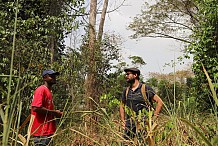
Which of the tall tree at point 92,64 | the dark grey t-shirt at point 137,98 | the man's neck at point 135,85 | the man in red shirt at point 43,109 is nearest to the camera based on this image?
the man in red shirt at point 43,109

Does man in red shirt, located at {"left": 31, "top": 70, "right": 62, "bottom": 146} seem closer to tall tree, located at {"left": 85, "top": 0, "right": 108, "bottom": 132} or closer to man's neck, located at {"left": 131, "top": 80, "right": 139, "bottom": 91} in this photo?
man's neck, located at {"left": 131, "top": 80, "right": 139, "bottom": 91}

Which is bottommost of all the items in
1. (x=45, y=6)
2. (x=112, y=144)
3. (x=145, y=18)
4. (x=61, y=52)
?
(x=112, y=144)

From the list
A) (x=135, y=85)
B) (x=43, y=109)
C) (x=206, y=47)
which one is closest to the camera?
(x=43, y=109)

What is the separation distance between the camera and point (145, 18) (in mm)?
19641

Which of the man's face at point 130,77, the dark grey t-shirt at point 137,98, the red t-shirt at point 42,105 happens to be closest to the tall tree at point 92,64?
the man's face at point 130,77

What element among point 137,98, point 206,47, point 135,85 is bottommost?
point 137,98

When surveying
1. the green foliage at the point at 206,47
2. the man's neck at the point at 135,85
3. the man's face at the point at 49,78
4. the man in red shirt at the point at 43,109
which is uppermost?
the green foliage at the point at 206,47

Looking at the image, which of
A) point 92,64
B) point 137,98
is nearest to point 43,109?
point 137,98

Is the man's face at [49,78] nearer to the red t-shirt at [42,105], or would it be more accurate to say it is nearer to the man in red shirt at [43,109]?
the man in red shirt at [43,109]

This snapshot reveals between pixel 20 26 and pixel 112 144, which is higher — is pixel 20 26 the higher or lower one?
the higher one

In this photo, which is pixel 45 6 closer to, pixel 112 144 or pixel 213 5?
pixel 213 5

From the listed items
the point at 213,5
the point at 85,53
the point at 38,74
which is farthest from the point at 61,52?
the point at 213,5

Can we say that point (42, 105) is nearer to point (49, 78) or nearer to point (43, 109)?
point (43, 109)

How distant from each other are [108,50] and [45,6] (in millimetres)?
2882
